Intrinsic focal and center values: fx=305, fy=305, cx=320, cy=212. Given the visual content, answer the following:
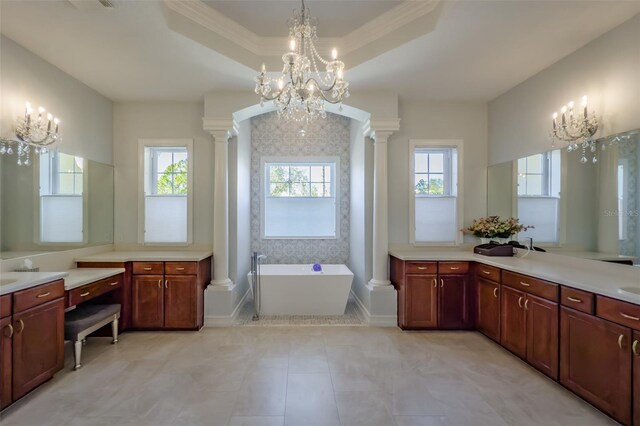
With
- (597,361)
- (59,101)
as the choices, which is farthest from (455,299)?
(59,101)

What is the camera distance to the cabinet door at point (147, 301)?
3.55 metres

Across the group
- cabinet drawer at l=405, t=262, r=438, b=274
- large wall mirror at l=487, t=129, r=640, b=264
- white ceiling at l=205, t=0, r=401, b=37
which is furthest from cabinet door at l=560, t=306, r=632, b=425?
white ceiling at l=205, t=0, r=401, b=37

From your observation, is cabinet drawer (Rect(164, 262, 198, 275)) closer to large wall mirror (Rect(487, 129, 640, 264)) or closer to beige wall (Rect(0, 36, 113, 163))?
beige wall (Rect(0, 36, 113, 163))

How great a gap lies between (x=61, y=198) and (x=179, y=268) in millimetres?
1410

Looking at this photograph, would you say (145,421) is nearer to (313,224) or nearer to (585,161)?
(313,224)

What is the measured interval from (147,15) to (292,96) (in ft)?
4.49

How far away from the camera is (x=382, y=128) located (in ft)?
12.6

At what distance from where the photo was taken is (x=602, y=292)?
205cm

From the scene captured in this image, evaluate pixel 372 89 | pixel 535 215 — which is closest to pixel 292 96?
pixel 372 89

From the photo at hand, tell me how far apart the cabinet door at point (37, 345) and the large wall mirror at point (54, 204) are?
768mm

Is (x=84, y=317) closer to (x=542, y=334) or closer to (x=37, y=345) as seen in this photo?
(x=37, y=345)

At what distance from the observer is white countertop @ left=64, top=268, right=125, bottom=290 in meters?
2.76

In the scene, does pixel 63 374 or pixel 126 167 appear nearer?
pixel 63 374

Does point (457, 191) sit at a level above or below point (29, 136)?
below
